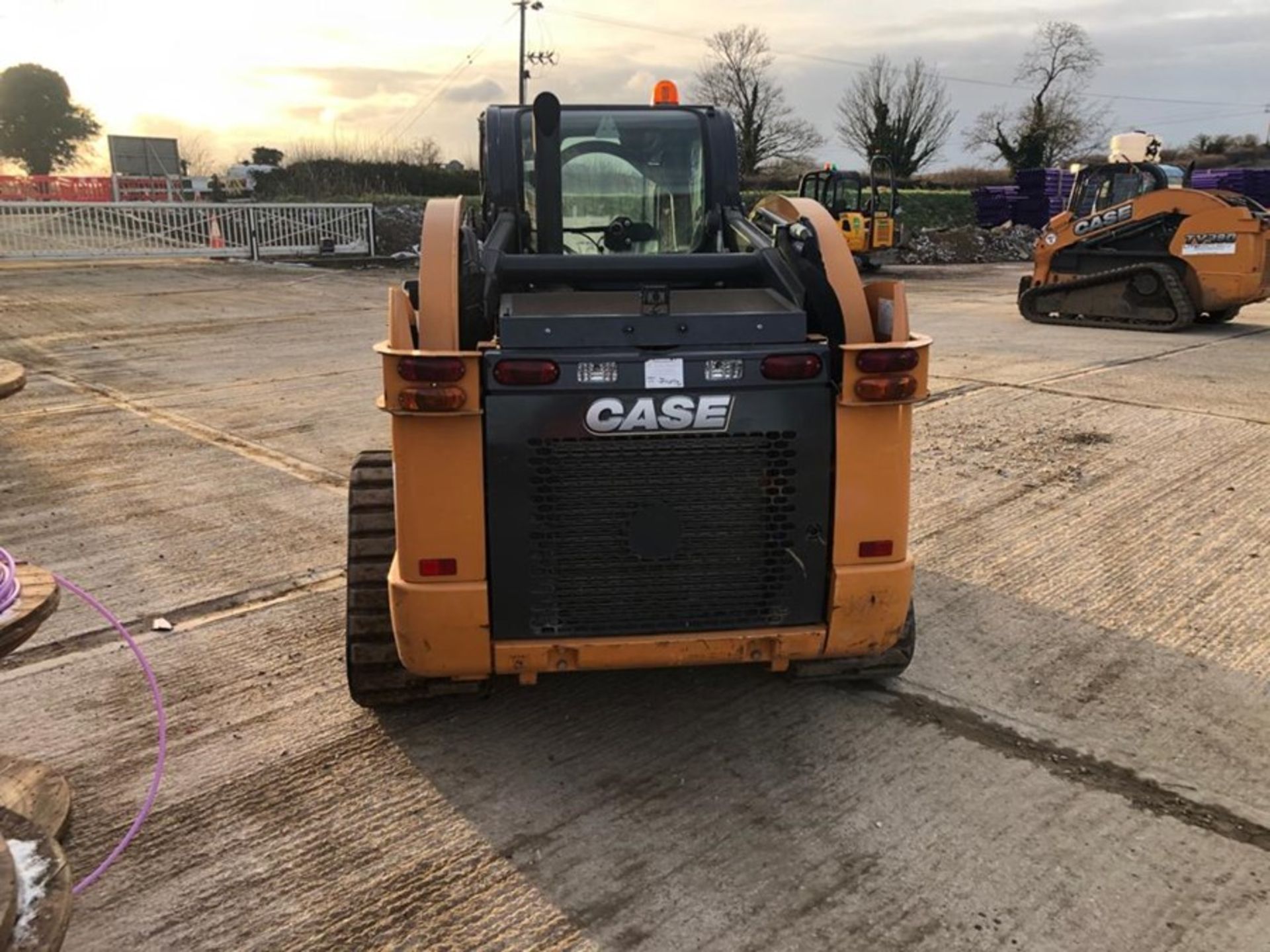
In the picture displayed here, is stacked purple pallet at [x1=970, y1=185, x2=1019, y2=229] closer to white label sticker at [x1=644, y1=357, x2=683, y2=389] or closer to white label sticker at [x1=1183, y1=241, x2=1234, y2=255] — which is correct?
white label sticker at [x1=1183, y1=241, x2=1234, y2=255]

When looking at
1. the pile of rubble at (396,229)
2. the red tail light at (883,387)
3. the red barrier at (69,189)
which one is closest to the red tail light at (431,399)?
the red tail light at (883,387)

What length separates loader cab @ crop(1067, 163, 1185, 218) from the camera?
45.0ft

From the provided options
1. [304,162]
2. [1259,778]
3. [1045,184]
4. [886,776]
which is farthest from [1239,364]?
[304,162]

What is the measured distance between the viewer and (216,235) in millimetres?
22859

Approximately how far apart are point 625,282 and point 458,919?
2.27 meters

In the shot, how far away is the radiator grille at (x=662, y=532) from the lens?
299 centimetres

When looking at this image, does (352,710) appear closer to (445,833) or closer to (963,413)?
(445,833)

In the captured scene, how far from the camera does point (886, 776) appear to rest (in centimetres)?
315

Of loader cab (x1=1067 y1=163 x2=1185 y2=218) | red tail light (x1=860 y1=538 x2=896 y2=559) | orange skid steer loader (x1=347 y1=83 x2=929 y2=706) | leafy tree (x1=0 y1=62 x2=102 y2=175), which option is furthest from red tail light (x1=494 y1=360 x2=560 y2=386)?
leafy tree (x1=0 y1=62 x2=102 y2=175)

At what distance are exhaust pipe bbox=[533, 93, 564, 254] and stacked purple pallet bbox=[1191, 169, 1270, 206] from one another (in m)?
32.7

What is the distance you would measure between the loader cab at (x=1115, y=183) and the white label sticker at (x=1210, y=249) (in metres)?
1.07

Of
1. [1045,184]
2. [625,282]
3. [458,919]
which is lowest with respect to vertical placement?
[458,919]

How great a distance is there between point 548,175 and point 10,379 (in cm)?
221

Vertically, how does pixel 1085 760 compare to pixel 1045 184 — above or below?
below
